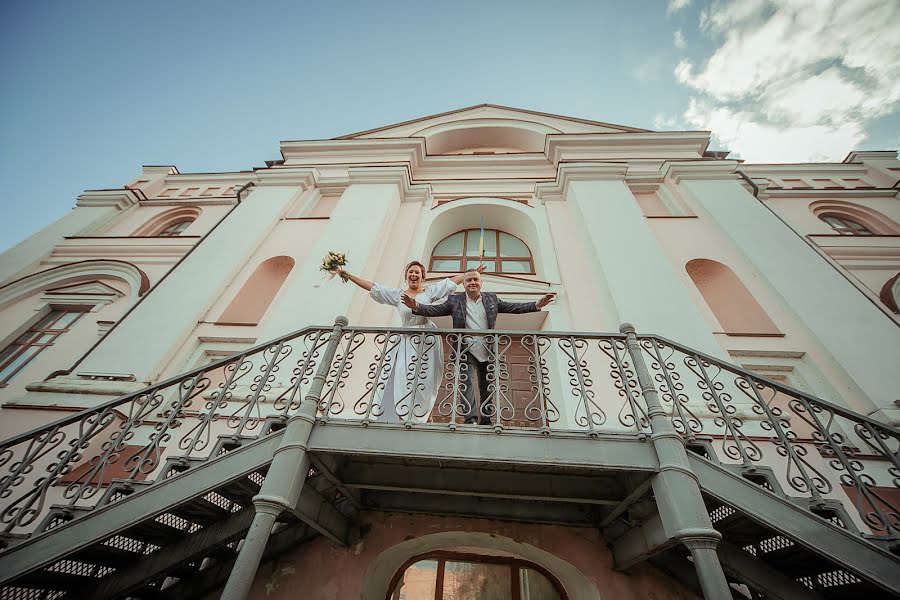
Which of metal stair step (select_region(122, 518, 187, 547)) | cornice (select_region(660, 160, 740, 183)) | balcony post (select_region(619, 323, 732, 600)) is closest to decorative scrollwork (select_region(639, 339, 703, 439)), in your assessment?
balcony post (select_region(619, 323, 732, 600))

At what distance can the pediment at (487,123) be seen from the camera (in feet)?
42.5

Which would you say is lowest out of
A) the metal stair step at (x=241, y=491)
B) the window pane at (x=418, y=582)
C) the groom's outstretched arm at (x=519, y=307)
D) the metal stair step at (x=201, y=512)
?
the window pane at (x=418, y=582)

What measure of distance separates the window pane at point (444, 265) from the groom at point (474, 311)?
4390 millimetres

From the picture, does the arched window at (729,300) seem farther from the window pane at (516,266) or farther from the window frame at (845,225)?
the window frame at (845,225)

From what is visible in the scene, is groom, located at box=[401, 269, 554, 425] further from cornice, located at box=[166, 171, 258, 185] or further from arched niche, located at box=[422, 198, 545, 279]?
cornice, located at box=[166, 171, 258, 185]

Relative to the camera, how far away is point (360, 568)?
4.18 m

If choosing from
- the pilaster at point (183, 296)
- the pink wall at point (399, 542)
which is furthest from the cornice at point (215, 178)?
the pink wall at point (399, 542)

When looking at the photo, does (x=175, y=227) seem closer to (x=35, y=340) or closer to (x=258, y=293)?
(x=35, y=340)

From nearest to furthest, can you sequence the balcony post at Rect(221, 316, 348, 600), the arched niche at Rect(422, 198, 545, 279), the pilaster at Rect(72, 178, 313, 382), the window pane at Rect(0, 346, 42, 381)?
the balcony post at Rect(221, 316, 348, 600) < the pilaster at Rect(72, 178, 313, 382) < the window pane at Rect(0, 346, 42, 381) < the arched niche at Rect(422, 198, 545, 279)

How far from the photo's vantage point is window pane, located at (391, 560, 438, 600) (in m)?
4.48

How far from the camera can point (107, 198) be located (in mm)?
11844

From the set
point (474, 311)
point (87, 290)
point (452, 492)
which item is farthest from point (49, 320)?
point (452, 492)

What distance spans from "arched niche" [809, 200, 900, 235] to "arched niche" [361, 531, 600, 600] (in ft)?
41.5

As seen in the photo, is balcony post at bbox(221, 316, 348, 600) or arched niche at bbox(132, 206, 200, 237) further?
arched niche at bbox(132, 206, 200, 237)
